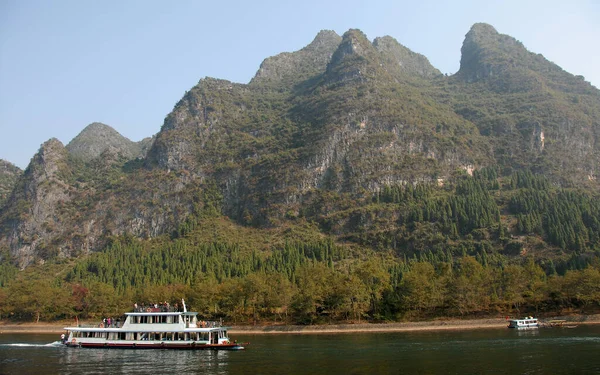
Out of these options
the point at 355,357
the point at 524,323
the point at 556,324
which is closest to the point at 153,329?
the point at 355,357

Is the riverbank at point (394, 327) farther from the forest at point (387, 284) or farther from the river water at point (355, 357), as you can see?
the river water at point (355, 357)

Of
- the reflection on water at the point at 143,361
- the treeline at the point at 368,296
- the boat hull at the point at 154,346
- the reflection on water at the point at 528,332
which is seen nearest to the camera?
the reflection on water at the point at 143,361

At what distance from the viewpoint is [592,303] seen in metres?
117

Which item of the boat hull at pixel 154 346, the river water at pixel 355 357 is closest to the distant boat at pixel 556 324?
the river water at pixel 355 357

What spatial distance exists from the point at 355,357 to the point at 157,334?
40.2m

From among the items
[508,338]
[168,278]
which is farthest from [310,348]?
[168,278]

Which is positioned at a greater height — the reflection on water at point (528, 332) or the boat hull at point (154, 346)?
the boat hull at point (154, 346)

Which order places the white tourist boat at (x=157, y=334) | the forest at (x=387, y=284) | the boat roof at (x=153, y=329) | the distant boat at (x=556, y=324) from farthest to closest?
1. the forest at (x=387, y=284)
2. the distant boat at (x=556, y=324)
3. the boat roof at (x=153, y=329)
4. the white tourist boat at (x=157, y=334)

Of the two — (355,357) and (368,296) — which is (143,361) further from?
(368,296)

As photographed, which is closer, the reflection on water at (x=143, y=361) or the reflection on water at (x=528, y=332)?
the reflection on water at (x=143, y=361)

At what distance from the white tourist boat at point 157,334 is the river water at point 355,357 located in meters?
2.69

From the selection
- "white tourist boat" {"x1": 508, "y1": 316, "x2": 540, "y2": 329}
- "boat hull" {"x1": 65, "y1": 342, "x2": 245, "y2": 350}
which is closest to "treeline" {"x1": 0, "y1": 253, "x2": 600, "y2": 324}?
"white tourist boat" {"x1": 508, "y1": 316, "x2": 540, "y2": 329}

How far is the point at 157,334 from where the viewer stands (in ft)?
300

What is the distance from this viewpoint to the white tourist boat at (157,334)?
3472 inches
